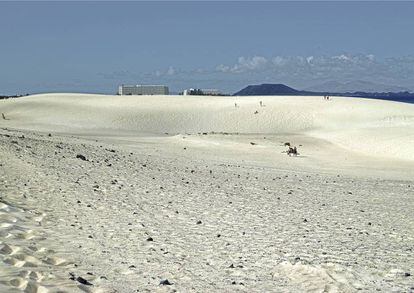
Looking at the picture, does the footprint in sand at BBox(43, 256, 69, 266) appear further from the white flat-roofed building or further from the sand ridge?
the white flat-roofed building

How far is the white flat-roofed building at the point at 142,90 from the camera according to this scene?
9794 cm

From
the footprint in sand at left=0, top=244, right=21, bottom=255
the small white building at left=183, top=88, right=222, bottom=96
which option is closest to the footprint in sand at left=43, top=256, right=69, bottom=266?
the footprint in sand at left=0, top=244, right=21, bottom=255

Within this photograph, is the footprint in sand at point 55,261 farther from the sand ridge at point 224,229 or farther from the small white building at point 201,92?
the small white building at point 201,92

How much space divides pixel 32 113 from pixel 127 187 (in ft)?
169

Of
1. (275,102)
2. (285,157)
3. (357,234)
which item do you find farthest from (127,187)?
(275,102)

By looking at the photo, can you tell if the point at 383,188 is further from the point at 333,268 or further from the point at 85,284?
the point at 85,284

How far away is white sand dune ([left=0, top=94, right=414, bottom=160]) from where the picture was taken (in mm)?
50575

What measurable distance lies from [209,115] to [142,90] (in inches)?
1632

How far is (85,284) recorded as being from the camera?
19.2 feet

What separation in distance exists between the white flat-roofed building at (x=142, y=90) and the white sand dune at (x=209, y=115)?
2710cm

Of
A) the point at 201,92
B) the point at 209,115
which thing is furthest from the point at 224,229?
the point at 201,92

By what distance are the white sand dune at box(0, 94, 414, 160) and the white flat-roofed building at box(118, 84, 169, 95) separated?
1067 inches

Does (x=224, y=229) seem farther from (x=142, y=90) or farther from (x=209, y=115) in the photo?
(x=142, y=90)

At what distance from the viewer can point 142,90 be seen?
98.5 m
